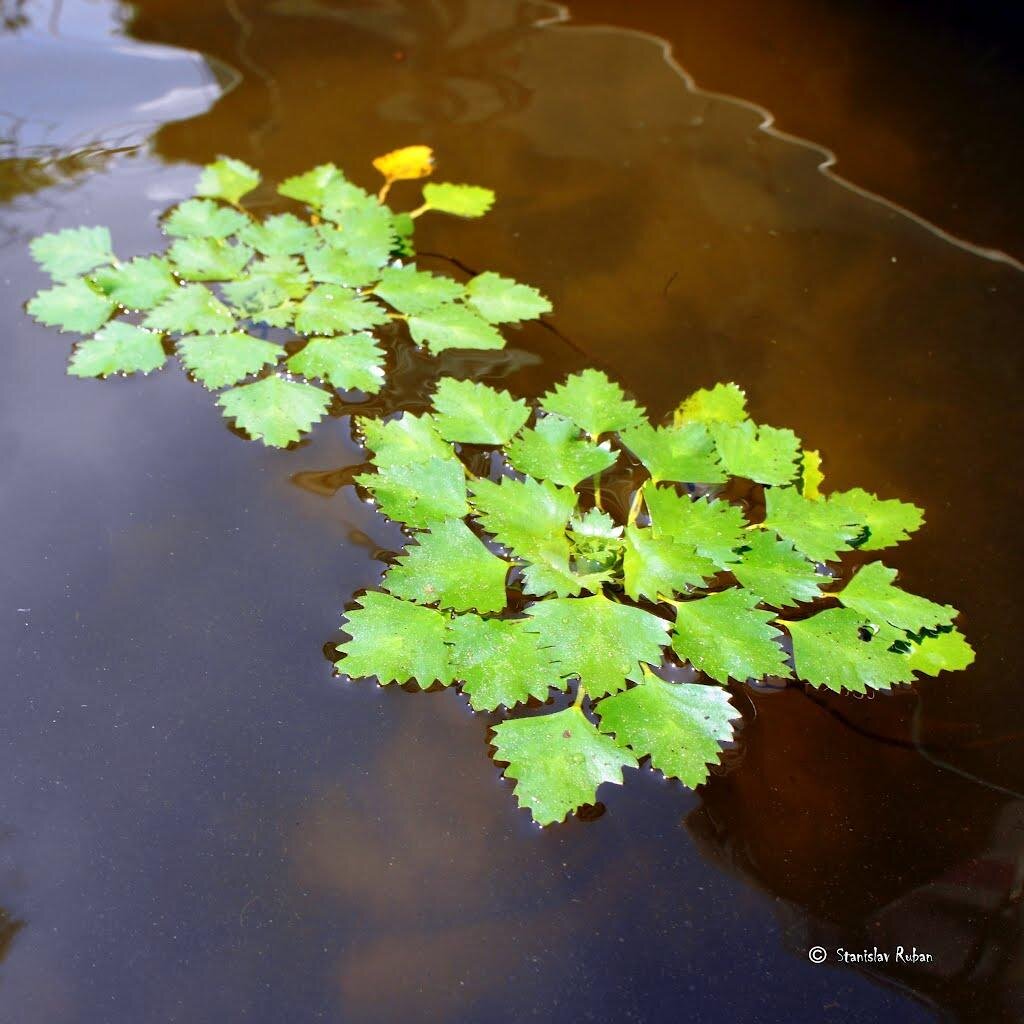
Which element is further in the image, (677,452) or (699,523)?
(677,452)

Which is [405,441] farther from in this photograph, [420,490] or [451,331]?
[451,331]

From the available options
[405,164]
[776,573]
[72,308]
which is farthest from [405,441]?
[405,164]

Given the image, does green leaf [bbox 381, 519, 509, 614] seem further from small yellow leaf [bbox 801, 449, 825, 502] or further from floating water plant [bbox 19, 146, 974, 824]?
small yellow leaf [bbox 801, 449, 825, 502]

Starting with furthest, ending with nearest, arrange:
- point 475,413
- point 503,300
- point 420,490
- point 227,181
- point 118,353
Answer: point 227,181
point 503,300
point 118,353
point 475,413
point 420,490

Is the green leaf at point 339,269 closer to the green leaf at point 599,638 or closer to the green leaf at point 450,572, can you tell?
the green leaf at point 450,572

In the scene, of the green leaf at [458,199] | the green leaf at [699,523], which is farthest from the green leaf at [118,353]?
the green leaf at [699,523]

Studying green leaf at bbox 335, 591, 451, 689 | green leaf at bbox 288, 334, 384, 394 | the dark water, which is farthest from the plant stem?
green leaf at bbox 288, 334, 384, 394

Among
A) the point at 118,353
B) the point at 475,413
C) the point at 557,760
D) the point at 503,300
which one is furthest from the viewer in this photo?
the point at 503,300
